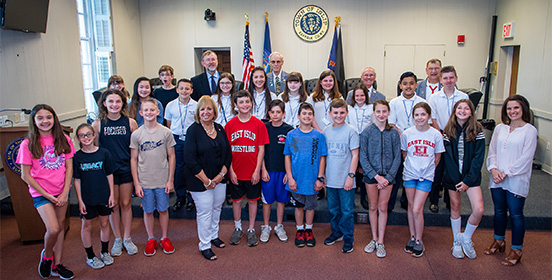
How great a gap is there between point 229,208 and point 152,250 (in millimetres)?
955

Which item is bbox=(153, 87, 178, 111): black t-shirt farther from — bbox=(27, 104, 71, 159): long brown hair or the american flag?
the american flag

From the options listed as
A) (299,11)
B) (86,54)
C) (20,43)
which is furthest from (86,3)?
(299,11)

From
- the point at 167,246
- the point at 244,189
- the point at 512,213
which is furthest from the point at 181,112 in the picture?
the point at 512,213

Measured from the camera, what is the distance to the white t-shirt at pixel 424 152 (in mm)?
2900

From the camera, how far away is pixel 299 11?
7281mm

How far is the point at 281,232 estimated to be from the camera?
3.36m

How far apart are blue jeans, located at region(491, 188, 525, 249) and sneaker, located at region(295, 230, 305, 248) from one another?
1.59 metres

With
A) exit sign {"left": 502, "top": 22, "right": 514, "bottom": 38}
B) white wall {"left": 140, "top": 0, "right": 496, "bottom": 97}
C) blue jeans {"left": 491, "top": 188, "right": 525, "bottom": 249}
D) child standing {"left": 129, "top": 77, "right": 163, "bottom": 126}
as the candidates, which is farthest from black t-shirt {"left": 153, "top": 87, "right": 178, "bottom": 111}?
exit sign {"left": 502, "top": 22, "right": 514, "bottom": 38}

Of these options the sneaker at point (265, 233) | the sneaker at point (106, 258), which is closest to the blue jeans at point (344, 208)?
the sneaker at point (265, 233)

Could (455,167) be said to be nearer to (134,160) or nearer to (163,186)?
(163,186)

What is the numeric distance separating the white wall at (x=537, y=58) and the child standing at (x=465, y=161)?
2967 mm

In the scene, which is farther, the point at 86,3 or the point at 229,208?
the point at 86,3

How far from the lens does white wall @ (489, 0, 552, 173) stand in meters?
5.10

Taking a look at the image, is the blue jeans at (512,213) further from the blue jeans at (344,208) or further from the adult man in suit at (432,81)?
the adult man in suit at (432,81)
